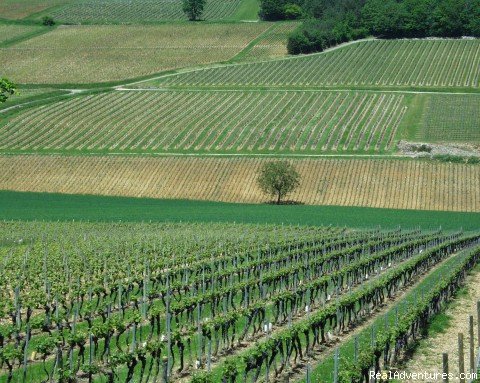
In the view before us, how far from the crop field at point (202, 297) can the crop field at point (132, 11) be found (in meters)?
118

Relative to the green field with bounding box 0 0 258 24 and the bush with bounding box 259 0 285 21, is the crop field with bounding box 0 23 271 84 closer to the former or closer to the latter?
the bush with bounding box 259 0 285 21

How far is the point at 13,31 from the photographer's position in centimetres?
15412

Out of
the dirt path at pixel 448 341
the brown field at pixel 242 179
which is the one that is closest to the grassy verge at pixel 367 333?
the dirt path at pixel 448 341

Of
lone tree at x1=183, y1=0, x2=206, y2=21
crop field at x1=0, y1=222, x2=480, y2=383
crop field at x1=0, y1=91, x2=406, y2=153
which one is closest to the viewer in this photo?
crop field at x1=0, y1=222, x2=480, y2=383

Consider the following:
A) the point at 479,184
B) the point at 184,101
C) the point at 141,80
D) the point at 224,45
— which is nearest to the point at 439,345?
the point at 479,184

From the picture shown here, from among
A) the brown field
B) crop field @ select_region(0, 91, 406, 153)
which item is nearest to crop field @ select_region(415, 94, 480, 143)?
crop field @ select_region(0, 91, 406, 153)

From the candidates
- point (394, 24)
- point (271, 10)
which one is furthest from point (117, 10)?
point (394, 24)

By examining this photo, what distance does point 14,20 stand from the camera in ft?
531

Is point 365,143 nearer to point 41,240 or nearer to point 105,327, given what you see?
point 41,240

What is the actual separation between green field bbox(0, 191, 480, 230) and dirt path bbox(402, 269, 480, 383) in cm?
2806

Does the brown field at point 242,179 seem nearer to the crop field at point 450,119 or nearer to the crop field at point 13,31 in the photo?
the crop field at point 450,119

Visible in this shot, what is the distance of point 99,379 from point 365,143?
72.8m

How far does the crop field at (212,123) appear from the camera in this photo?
93.2m

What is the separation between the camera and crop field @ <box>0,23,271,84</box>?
126750mm
